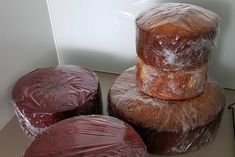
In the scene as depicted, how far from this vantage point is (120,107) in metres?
0.77

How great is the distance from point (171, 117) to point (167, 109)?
0.07ft

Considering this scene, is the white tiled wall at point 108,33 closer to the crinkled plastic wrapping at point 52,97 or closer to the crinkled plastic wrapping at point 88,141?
the crinkled plastic wrapping at point 52,97

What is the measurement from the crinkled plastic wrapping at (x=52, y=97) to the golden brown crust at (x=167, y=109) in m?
0.07

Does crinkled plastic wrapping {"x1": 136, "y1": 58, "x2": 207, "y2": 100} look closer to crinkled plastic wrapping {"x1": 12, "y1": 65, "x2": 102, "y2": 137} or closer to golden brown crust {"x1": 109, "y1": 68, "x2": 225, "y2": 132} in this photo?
golden brown crust {"x1": 109, "y1": 68, "x2": 225, "y2": 132}

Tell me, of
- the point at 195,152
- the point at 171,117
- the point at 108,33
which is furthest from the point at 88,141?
the point at 108,33

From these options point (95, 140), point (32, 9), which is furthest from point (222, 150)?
point (32, 9)

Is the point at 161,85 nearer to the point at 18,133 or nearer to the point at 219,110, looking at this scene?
the point at 219,110

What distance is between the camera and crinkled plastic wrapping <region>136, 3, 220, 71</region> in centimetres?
66

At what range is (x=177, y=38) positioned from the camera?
660 mm

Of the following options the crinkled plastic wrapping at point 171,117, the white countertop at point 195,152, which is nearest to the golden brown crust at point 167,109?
the crinkled plastic wrapping at point 171,117

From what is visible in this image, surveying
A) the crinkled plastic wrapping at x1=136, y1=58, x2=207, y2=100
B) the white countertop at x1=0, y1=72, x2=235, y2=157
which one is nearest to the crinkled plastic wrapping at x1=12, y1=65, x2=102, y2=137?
the white countertop at x1=0, y1=72, x2=235, y2=157

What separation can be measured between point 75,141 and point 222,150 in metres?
0.40

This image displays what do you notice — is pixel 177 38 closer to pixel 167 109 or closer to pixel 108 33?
pixel 167 109

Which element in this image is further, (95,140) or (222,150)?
(222,150)
